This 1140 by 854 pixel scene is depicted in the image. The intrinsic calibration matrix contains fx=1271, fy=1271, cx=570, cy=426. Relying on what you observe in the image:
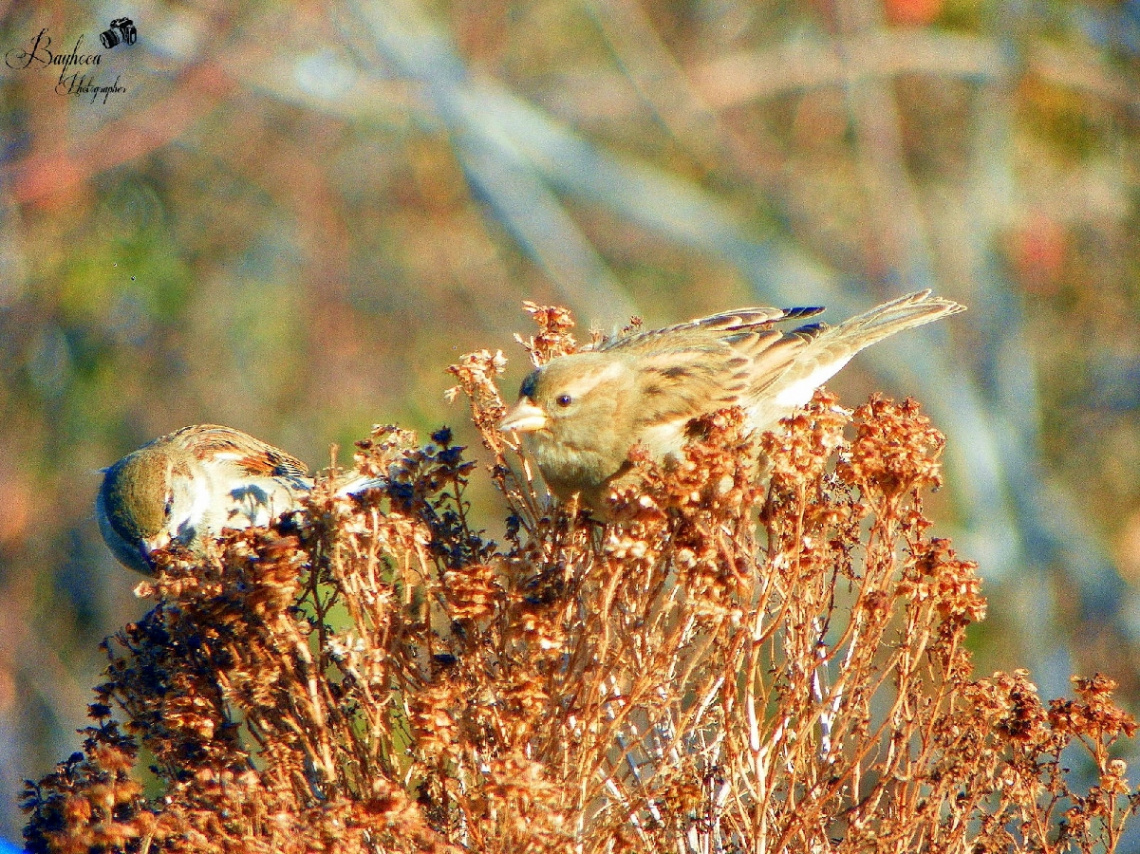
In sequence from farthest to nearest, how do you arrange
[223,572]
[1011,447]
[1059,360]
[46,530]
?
[1059,360] → [1011,447] → [46,530] → [223,572]

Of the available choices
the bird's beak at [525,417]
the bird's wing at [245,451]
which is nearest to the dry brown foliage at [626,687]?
the bird's beak at [525,417]

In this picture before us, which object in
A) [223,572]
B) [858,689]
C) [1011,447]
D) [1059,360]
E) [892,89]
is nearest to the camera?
[858,689]

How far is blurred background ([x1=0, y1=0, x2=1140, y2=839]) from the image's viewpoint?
10047 millimetres

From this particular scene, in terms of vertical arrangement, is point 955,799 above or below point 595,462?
below

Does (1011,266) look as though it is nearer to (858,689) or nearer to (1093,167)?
(1093,167)

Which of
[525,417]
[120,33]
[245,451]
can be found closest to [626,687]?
[525,417]

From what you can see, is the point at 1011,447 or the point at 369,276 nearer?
the point at 1011,447

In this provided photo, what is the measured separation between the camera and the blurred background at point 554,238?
33.0ft

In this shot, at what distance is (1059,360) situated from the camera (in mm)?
12562

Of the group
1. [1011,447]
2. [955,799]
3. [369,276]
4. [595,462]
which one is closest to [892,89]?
[1011,447]

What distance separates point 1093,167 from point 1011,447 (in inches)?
115

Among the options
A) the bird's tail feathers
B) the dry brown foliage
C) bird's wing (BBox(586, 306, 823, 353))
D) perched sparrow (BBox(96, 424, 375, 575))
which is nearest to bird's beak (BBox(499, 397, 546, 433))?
bird's wing (BBox(586, 306, 823, 353))

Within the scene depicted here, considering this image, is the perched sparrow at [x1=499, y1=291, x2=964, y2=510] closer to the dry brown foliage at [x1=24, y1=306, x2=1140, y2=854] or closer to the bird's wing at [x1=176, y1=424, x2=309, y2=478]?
the dry brown foliage at [x1=24, y1=306, x2=1140, y2=854]

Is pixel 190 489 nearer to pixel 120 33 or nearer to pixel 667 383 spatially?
pixel 667 383
